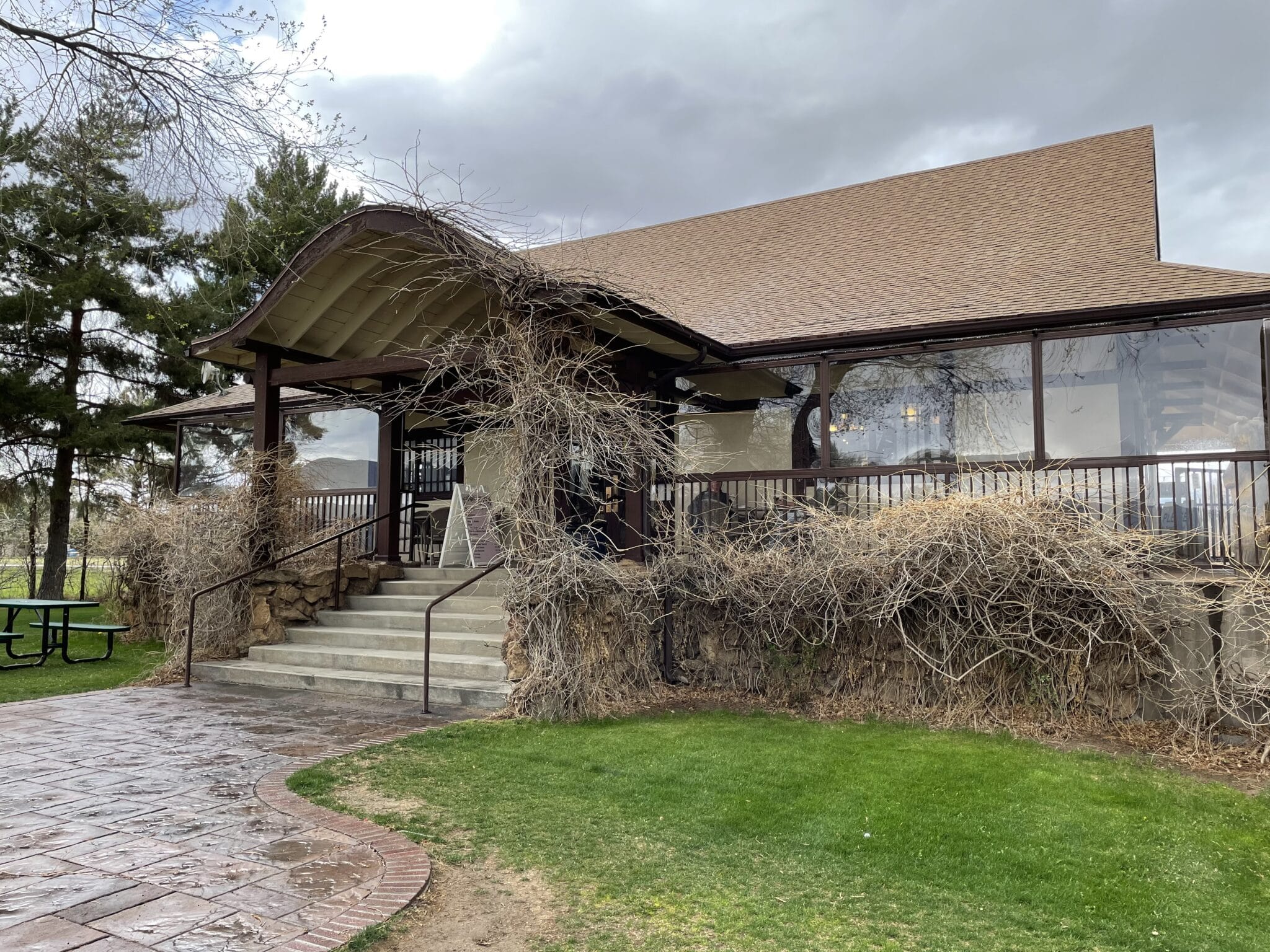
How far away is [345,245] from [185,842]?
6.44 m

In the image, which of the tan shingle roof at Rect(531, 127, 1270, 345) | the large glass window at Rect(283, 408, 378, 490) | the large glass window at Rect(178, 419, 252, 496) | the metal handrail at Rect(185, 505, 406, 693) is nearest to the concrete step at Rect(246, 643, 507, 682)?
the metal handrail at Rect(185, 505, 406, 693)

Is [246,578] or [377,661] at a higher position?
[246,578]

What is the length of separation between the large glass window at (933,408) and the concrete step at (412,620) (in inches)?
194

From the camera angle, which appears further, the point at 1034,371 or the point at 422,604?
the point at 422,604

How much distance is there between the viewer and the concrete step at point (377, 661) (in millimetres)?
8297

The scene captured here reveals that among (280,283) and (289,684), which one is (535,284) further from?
(289,684)

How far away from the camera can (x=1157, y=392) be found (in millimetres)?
9695

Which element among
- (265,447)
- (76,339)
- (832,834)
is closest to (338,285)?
(265,447)

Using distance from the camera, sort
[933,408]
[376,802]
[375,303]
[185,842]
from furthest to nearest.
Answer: [933,408] < [375,303] < [376,802] < [185,842]

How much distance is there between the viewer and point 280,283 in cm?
950

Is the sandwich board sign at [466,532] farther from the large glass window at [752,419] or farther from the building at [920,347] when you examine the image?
the large glass window at [752,419]

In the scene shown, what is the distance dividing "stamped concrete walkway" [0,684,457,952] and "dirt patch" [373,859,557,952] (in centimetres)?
12

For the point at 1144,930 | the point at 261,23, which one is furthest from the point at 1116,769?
the point at 261,23

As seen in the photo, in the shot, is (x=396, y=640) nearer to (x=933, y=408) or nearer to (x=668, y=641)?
(x=668, y=641)
